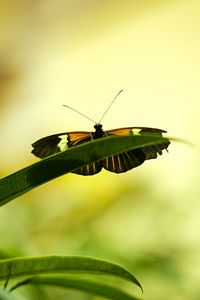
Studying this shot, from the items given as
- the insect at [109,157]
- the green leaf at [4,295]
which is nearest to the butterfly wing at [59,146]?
the insect at [109,157]

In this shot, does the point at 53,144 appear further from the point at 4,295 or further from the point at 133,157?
the point at 4,295

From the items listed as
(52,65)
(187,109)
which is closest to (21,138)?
(52,65)

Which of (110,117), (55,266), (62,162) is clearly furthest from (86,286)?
(110,117)

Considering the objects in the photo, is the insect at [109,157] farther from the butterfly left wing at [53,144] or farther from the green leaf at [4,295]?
the green leaf at [4,295]

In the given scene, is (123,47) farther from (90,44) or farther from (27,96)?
(27,96)

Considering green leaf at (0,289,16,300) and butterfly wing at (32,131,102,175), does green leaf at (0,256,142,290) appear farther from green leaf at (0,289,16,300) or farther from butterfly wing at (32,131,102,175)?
butterfly wing at (32,131,102,175)

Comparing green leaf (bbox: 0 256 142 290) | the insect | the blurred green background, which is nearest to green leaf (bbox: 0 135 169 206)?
green leaf (bbox: 0 256 142 290)
